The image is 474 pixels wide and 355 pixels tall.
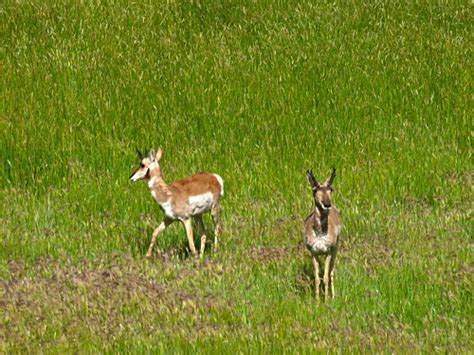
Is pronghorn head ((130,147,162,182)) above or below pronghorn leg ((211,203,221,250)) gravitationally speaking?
above

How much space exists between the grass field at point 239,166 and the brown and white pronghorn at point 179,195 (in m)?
0.44

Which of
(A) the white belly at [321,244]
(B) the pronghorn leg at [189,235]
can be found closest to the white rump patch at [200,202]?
(B) the pronghorn leg at [189,235]

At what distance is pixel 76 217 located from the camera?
48.8 ft

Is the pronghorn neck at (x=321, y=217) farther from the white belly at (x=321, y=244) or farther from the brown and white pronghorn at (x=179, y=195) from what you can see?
the brown and white pronghorn at (x=179, y=195)

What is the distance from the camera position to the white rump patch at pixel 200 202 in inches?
524

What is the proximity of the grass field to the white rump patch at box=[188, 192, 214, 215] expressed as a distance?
66 cm

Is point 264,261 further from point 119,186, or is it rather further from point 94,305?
point 119,186

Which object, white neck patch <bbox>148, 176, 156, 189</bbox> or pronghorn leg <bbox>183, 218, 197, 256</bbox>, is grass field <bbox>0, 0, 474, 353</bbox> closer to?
pronghorn leg <bbox>183, 218, 197, 256</bbox>

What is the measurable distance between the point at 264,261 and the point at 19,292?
10.5 ft

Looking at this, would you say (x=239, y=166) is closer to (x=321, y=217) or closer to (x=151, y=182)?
(x=151, y=182)

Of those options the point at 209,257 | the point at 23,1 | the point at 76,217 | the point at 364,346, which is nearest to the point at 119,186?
the point at 76,217

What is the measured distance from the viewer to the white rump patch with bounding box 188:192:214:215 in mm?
13312

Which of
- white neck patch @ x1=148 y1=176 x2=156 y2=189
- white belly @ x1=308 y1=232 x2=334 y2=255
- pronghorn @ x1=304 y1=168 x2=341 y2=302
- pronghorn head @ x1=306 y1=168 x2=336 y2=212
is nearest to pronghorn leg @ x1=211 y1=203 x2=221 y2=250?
white neck patch @ x1=148 y1=176 x2=156 y2=189

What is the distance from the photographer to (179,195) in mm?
13250
